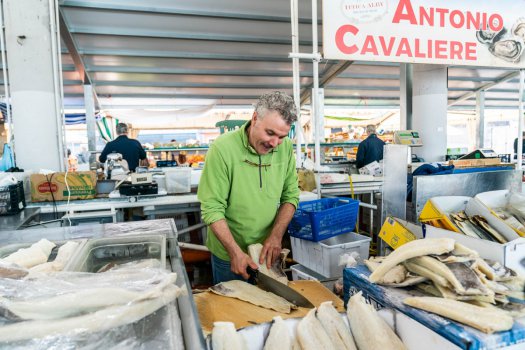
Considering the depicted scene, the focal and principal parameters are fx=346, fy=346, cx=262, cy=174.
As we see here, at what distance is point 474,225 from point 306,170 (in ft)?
7.46

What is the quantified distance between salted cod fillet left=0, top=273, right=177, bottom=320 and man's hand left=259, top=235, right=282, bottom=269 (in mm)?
1079

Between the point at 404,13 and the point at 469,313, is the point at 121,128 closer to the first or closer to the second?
the point at 404,13

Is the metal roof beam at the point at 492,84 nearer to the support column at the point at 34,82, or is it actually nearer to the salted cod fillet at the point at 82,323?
the support column at the point at 34,82

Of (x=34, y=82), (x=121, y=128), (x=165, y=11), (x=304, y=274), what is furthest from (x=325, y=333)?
(x=165, y=11)

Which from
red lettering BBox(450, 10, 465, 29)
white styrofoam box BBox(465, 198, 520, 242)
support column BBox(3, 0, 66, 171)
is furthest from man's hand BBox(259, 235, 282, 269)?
support column BBox(3, 0, 66, 171)

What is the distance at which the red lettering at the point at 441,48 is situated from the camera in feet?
11.0

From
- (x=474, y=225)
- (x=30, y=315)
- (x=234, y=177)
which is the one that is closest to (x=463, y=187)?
(x=474, y=225)

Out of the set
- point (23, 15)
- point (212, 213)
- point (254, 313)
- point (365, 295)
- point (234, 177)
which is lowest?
point (254, 313)

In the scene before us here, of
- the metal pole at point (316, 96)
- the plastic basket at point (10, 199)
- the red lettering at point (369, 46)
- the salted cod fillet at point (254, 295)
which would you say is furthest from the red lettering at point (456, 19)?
the plastic basket at point (10, 199)

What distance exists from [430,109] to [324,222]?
236 inches

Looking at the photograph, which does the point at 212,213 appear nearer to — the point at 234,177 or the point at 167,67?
the point at 234,177

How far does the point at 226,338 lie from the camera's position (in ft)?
2.84

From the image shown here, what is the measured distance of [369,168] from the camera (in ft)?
15.9

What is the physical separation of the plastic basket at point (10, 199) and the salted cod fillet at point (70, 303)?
264 centimetres
